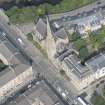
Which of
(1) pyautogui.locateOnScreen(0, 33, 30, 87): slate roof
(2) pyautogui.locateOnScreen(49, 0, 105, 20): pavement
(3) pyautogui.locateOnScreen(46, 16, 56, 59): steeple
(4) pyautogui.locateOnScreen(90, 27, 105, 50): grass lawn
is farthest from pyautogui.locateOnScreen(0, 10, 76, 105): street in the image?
(4) pyautogui.locateOnScreen(90, 27, 105, 50): grass lawn

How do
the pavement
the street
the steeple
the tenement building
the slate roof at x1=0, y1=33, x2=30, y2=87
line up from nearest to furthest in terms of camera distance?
the tenement building → the slate roof at x1=0, y1=33, x2=30, y2=87 → the steeple → the street → the pavement

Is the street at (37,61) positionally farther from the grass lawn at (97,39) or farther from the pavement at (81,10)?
the grass lawn at (97,39)

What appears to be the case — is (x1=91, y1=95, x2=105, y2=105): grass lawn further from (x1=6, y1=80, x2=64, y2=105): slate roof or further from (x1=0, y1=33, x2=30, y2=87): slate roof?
(x1=0, y1=33, x2=30, y2=87): slate roof

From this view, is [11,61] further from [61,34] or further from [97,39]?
[97,39]

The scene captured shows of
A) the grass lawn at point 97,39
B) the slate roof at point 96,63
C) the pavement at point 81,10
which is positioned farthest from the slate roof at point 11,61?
the grass lawn at point 97,39

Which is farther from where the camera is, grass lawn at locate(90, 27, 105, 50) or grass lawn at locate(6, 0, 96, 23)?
grass lawn at locate(6, 0, 96, 23)

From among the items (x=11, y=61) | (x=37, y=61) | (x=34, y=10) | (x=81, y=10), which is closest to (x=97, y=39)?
(x=81, y=10)

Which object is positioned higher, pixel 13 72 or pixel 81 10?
pixel 81 10

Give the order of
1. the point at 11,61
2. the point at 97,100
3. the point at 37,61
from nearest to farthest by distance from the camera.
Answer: the point at 97,100
the point at 11,61
the point at 37,61
